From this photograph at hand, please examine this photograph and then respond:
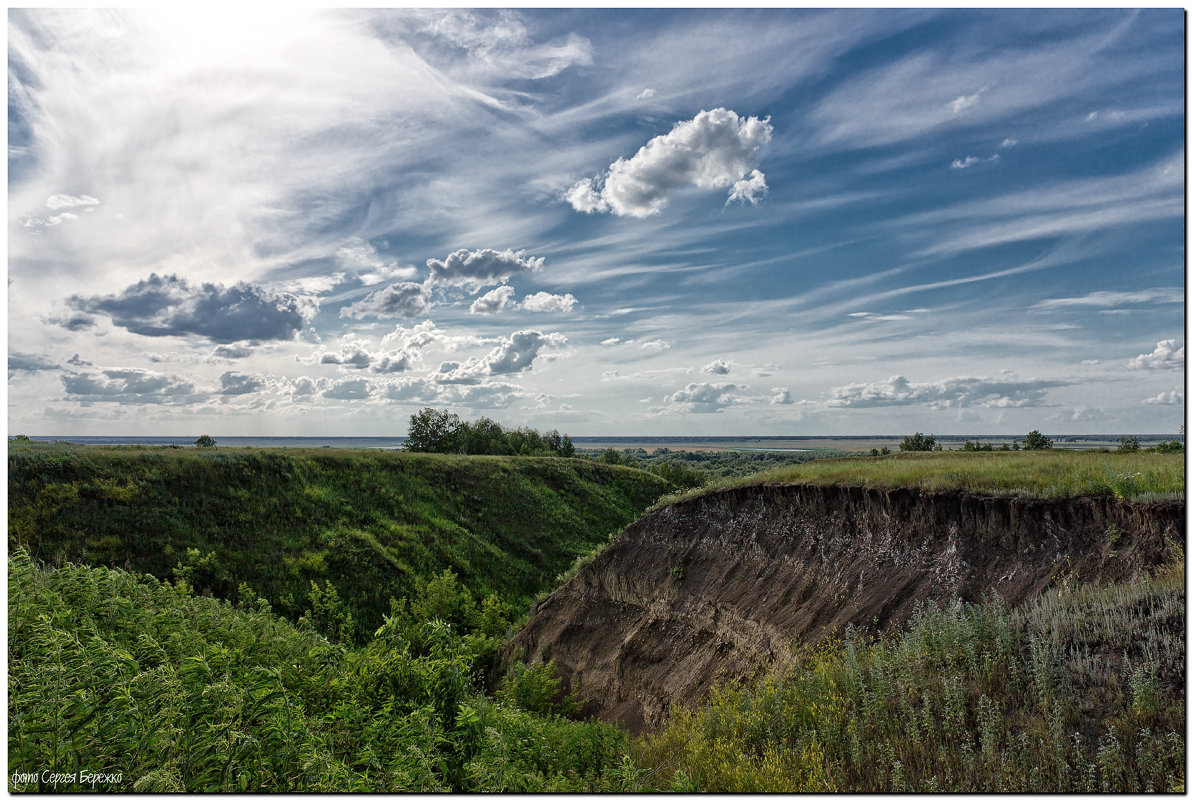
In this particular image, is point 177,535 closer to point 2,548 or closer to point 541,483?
point 2,548

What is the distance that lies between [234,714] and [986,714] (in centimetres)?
994

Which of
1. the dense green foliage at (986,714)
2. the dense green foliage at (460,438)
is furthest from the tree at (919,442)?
the dense green foliage at (460,438)

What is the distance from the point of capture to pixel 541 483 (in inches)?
2189

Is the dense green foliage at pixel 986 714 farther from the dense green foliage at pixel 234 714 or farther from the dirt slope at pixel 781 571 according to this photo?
the dense green foliage at pixel 234 714

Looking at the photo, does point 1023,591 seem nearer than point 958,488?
Yes

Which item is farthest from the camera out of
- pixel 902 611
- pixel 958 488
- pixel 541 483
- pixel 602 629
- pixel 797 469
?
pixel 541 483

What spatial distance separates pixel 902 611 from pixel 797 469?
6646 millimetres

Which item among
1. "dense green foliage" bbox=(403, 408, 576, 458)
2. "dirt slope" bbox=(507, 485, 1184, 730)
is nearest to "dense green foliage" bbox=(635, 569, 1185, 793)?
"dirt slope" bbox=(507, 485, 1184, 730)

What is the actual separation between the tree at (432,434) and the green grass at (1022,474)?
70.0 m

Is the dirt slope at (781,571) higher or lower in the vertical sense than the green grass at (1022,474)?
lower

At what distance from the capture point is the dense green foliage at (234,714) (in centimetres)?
613

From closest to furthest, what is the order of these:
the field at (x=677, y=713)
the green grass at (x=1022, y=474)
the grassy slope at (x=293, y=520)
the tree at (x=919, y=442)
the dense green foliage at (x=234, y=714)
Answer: the dense green foliage at (x=234, y=714) → the field at (x=677, y=713) → the green grass at (x=1022, y=474) → the grassy slope at (x=293, y=520) → the tree at (x=919, y=442)

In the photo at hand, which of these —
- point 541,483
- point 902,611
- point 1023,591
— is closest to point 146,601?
point 902,611

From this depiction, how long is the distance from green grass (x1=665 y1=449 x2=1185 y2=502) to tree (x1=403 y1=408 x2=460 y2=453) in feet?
230
